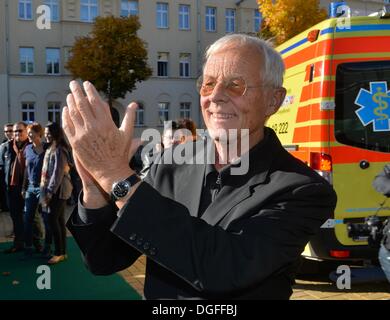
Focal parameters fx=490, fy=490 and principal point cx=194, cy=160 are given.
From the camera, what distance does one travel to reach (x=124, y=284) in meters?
5.14

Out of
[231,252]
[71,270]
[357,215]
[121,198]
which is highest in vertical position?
[121,198]

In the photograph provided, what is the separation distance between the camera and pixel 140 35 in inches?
1188

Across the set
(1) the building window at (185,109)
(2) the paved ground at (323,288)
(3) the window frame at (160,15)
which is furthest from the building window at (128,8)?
(2) the paved ground at (323,288)

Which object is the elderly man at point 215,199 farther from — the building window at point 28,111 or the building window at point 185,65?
the building window at point 185,65

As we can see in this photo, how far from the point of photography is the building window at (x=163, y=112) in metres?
30.9

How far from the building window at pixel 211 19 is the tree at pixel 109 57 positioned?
22.3 feet

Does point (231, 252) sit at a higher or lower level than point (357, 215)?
higher

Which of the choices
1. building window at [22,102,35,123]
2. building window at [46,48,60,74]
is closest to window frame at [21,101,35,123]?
building window at [22,102,35,123]

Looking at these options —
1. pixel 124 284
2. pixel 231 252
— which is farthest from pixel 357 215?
pixel 231 252

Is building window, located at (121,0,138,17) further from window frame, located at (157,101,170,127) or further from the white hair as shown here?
the white hair

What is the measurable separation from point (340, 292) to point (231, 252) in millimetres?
4052

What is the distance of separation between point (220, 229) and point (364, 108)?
3821 millimetres

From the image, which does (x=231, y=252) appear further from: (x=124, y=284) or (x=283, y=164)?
(x=124, y=284)

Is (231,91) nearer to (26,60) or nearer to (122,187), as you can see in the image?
(122,187)
